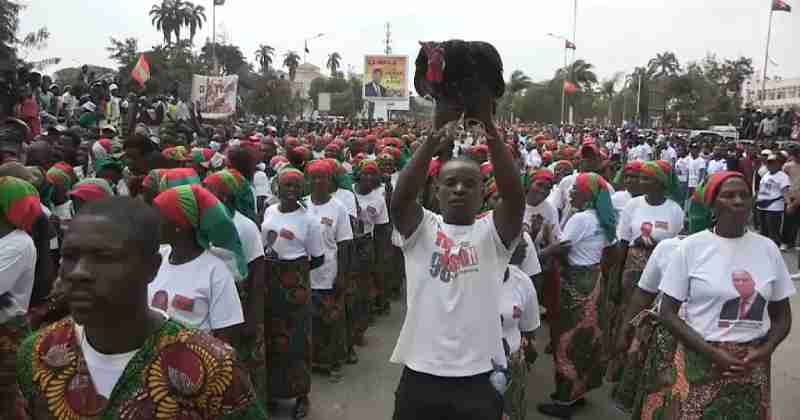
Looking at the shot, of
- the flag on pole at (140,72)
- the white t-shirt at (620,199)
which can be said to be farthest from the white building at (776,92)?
the white t-shirt at (620,199)

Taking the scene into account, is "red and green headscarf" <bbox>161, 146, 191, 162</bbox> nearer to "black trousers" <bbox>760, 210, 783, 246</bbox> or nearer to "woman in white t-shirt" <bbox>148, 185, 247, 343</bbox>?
"woman in white t-shirt" <bbox>148, 185, 247, 343</bbox>

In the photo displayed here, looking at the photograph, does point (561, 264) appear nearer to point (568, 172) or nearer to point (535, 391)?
point (535, 391)

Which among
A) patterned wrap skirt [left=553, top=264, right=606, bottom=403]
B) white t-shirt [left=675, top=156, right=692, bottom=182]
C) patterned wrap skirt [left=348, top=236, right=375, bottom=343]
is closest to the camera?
patterned wrap skirt [left=553, top=264, right=606, bottom=403]

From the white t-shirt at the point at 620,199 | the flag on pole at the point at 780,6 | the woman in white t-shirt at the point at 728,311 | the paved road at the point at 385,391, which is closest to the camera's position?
the woman in white t-shirt at the point at 728,311

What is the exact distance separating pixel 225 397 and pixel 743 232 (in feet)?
9.28

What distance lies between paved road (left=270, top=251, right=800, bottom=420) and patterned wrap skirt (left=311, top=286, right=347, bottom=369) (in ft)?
0.59

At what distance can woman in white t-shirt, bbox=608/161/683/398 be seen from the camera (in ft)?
18.9

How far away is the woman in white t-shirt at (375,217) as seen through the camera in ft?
25.7

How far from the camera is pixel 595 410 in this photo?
576cm

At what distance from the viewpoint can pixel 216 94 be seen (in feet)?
58.9

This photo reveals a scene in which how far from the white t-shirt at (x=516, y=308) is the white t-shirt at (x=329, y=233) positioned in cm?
228

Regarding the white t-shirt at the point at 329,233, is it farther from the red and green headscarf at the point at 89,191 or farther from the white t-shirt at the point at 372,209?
the red and green headscarf at the point at 89,191

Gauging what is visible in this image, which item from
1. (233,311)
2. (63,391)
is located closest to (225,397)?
(63,391)

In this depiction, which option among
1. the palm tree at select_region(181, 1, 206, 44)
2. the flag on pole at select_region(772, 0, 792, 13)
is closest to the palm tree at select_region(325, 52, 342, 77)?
the palm tree at select_region(181, 1, 206, 44)
